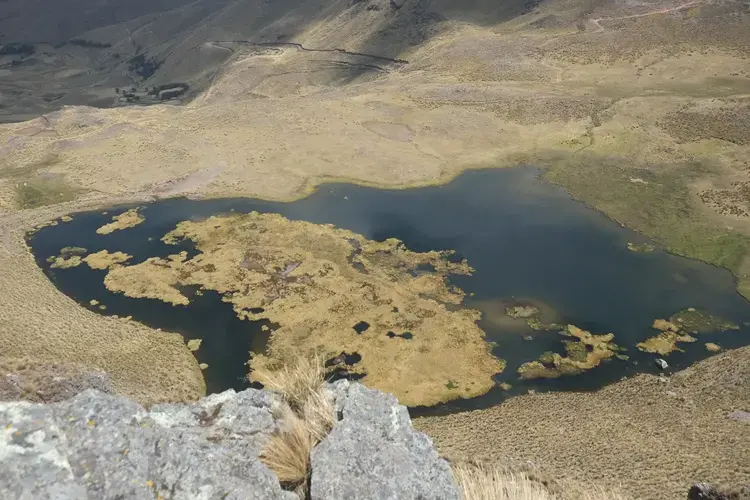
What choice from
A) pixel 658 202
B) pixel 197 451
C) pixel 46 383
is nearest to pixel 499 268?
pixel 658 202

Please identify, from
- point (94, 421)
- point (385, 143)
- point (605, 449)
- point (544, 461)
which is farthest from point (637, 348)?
point (385, 143)

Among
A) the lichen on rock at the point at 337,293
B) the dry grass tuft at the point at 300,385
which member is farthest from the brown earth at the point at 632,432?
the dry grass tuft at the point at 300,385

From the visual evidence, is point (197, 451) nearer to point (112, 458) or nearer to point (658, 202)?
point (112, 458)

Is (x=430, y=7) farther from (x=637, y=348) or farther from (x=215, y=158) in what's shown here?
(x=637, y=348)

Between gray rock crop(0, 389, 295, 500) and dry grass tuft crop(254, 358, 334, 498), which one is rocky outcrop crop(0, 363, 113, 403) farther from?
gray rock crop(0, 389, 295, 500)

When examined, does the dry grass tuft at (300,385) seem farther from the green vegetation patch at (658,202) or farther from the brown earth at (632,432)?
the green vegetation patch at (658,202)
